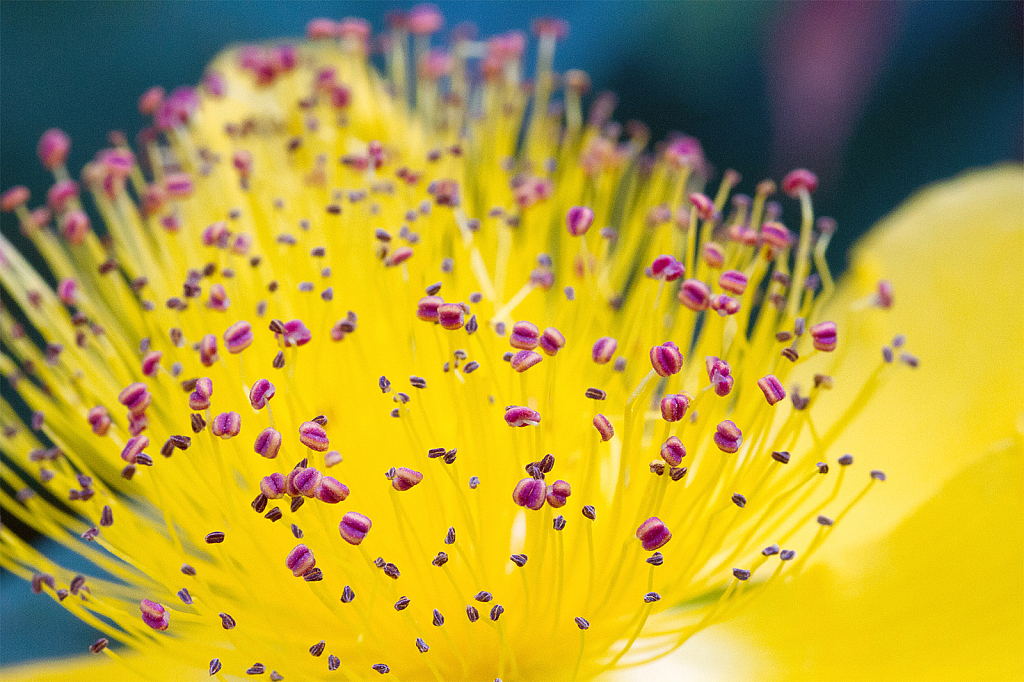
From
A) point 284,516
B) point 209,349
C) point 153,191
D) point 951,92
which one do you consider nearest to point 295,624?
point 284,516

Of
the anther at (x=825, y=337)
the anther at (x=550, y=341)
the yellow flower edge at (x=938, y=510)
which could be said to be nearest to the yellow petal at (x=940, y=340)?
the yellow flower edge at (x=938, y=510)

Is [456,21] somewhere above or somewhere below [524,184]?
above

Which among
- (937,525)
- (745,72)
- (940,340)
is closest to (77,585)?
(937,525)

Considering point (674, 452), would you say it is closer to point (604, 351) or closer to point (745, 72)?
point (604, 351)

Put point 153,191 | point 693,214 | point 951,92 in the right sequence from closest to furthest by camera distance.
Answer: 1. point 693,214
2. point 153,191
3. point 951,92

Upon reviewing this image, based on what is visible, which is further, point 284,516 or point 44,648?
point 44,648

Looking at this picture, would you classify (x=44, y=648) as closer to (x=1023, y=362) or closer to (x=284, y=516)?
(x=284, y=516)

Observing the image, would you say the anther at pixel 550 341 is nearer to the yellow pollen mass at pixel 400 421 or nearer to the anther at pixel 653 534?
the yellow pollen mass at pixel 400 421
